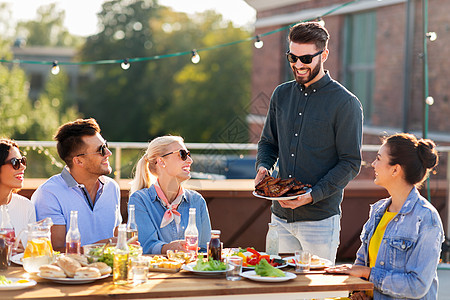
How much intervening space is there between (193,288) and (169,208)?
949mm

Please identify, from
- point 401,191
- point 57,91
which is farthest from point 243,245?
point 57,91

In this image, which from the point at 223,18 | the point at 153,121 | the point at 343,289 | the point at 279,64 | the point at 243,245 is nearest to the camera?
the point at 343,289

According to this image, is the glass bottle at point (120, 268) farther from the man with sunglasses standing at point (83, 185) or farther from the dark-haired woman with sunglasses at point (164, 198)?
the man with sunglasses standing at point (83, 185)

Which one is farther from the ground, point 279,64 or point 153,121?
point 153,121

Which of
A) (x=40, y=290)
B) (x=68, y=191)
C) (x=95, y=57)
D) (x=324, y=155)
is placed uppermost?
(x=95, y=57)

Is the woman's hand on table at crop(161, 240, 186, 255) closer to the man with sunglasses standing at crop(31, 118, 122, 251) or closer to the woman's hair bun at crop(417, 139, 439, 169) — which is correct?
the man with sunglasses standing at crop(31, 118, 122, 251)

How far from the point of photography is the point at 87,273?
2705 mm

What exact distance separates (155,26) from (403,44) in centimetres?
3952

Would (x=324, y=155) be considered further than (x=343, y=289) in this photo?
Yes

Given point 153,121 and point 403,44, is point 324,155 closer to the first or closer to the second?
point 403,44

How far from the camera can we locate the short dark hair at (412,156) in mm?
3186

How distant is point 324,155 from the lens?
142 inches

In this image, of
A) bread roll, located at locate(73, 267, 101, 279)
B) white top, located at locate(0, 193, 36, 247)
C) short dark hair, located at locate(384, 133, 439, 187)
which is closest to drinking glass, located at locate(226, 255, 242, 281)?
bread roll, located at locate(73, 267, 101, 279)

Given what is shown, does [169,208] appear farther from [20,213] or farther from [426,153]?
[426,153]
